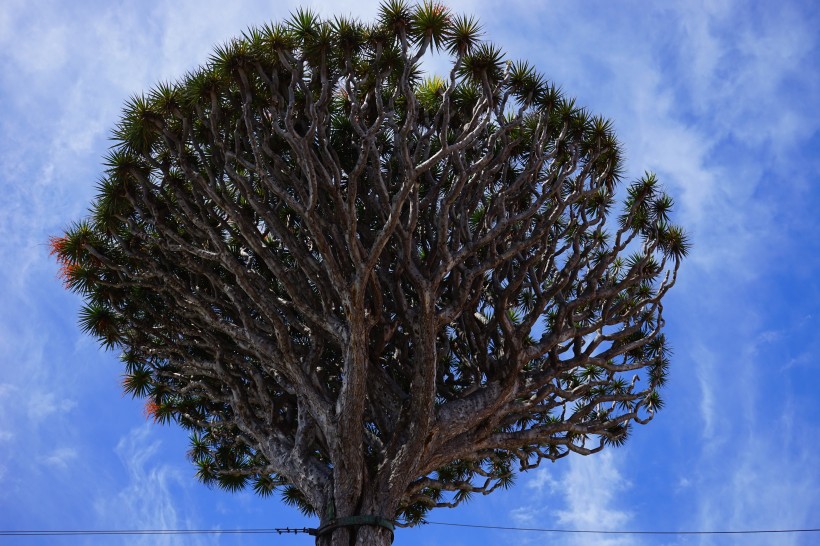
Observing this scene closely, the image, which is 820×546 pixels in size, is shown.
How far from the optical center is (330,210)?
10062 millimetres

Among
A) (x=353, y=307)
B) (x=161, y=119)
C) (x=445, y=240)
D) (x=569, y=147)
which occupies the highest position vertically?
(x=569, y=147)

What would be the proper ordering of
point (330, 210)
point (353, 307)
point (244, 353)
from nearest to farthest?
point (353, 307), point (330, 210), point (244, 353)

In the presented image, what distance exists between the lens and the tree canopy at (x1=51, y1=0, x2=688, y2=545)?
9234 mm

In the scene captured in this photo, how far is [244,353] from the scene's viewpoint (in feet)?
38.2

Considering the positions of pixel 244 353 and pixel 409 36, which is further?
pixel 244 353

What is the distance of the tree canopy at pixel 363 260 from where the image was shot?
364 inches

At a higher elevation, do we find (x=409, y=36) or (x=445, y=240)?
(x=409, y=36)

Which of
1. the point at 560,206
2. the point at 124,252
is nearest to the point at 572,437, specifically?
the point at 560,206

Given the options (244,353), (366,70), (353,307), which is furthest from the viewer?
(244,353)

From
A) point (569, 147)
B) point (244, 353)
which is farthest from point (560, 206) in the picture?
point (244, 353)

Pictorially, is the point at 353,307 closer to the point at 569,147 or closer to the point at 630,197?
the point at 569,147

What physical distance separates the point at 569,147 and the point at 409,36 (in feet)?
9.46

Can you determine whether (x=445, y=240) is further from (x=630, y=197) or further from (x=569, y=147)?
(x=630, y=197)

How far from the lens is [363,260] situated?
8867mm
